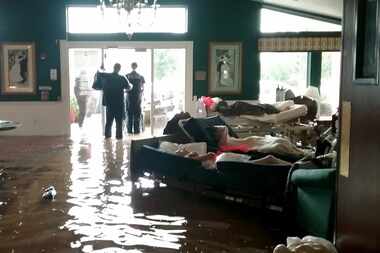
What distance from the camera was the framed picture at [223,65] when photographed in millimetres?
10375

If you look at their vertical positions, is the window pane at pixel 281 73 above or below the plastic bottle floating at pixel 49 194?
above

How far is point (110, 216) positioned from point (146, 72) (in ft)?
20.7

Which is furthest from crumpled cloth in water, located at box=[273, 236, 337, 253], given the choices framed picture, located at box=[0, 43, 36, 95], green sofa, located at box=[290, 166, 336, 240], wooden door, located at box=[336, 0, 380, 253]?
framed picture, located at box=[0, 43, 36, 95]

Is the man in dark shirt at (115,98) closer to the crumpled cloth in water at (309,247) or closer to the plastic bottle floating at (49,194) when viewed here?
the plastic bottle floating at (49,194)

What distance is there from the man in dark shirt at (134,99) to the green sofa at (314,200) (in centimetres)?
647

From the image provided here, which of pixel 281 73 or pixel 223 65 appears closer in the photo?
pixel 223 65

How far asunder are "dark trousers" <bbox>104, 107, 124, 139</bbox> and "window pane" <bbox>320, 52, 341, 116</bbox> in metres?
4.58

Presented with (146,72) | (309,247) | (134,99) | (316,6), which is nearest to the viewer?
(309,247)

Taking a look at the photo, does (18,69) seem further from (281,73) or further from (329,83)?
(329,83)

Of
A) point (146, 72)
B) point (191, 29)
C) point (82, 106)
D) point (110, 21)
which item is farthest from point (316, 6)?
point (82, 106)

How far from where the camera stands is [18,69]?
1020 cm

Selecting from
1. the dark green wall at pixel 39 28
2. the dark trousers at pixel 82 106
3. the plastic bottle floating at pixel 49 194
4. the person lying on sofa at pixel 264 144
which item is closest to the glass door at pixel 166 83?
→ the dark trousers at pixel 82 106

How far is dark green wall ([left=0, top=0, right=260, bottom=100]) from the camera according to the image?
33.6 feet

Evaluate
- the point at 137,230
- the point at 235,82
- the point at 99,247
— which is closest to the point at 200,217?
the point at 137,230
